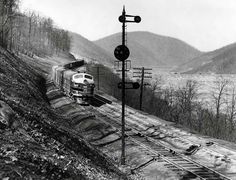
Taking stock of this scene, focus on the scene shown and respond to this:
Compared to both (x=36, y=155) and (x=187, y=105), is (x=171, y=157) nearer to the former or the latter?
(x=36, y=155)

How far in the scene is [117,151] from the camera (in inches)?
749

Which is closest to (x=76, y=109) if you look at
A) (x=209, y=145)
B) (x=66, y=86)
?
(x=66, y=86)

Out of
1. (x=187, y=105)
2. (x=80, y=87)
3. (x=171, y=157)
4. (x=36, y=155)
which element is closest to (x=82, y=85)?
(x=80, y=87)

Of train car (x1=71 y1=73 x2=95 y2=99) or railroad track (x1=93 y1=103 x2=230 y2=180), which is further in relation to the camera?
train car (x1=71 y1=73 x2=95 y2=99)

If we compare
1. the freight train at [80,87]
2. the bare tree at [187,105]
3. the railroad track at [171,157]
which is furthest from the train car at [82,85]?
the bare tree at [187,105]

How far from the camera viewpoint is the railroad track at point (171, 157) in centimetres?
1482

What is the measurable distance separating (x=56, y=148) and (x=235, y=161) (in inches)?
400

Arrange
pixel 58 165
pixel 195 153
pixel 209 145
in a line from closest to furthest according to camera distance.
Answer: pixel 58 165 → pixel 195 153 → pixel 209 145

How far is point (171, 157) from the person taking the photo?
57.7 feet

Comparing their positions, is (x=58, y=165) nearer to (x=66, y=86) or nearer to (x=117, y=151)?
(x=117, y=151)

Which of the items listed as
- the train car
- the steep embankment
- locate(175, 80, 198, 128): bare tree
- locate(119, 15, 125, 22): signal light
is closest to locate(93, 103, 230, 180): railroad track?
the steep embankment

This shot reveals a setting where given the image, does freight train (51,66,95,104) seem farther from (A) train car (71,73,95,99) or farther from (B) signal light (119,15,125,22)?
(B) signal light (119,15,125,22)

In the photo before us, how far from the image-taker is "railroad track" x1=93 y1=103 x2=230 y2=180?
1482cm

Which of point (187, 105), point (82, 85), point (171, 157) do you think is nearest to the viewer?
point (171, 157)
